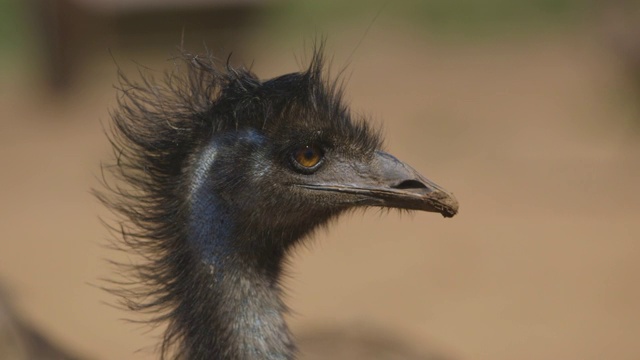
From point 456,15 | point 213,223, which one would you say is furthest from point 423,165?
point 213,223

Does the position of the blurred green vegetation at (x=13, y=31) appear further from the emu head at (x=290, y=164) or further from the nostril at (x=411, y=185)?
the nostril at (x=411, y=185)

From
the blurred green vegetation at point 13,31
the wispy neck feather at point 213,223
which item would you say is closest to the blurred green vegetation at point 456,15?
the blurred green vegetation at point 13,31

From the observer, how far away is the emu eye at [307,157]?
271 centimetres

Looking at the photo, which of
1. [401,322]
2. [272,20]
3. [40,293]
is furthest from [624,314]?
[272,20]

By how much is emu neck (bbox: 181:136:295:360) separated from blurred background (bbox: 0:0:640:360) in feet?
2.57

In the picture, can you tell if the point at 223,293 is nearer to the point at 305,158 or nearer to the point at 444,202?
the point at 305,158

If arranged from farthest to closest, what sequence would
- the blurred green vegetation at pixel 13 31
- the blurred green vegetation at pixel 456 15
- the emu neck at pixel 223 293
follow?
the blurred green vegetation at pixel 456 15
the blurred green vegetation at pixel 13 31
the emu neck at pixel 223 293

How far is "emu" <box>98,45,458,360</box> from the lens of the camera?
8.64ft

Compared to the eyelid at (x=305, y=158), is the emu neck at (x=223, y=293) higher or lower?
lower

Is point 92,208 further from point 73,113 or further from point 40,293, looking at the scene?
point 73,113

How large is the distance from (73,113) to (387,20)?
12.9 ft

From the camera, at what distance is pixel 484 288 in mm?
6082

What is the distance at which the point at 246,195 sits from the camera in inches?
105

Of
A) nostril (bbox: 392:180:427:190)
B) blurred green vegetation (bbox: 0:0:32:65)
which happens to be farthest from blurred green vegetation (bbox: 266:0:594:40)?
nostril (bbox: 392:180:427:190)
